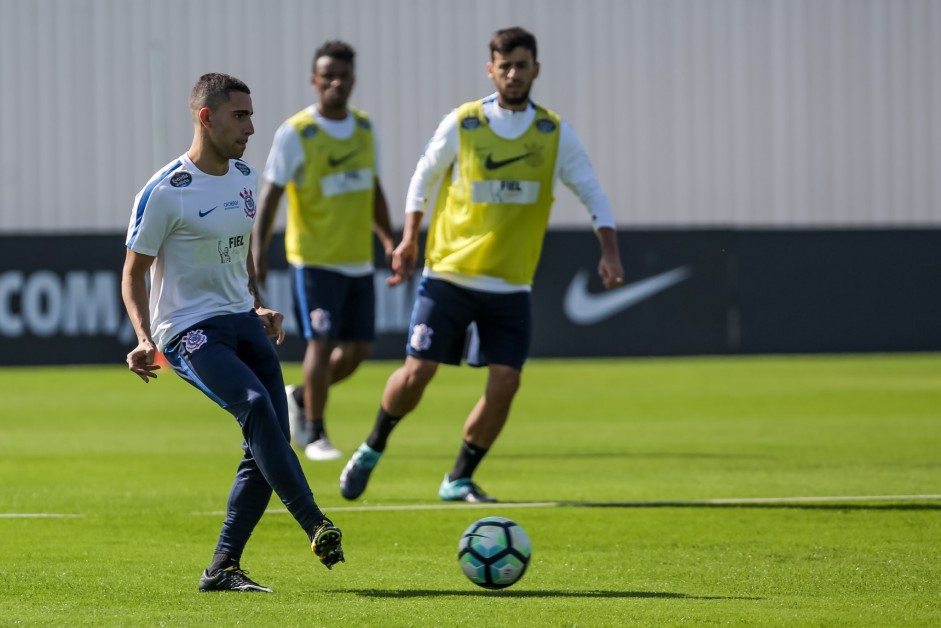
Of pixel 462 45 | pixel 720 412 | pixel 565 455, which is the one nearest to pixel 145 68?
pixel 462 45

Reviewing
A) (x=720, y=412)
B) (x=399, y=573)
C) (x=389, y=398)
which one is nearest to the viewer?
(x=399, y=573)

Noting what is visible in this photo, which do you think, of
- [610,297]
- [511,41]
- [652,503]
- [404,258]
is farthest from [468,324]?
[610,297]

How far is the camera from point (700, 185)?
1037 inches

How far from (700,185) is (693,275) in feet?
19.3

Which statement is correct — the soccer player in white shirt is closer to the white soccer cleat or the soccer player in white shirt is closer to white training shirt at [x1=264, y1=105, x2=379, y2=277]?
the white soccer cleat

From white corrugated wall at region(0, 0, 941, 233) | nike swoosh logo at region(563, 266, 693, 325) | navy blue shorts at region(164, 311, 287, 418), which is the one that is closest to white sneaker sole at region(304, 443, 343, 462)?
navy blue shorts at region(164, 311, 287, 418)

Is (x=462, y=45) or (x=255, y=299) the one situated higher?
(x=462, y=45)

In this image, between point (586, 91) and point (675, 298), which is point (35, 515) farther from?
point (586, 91)

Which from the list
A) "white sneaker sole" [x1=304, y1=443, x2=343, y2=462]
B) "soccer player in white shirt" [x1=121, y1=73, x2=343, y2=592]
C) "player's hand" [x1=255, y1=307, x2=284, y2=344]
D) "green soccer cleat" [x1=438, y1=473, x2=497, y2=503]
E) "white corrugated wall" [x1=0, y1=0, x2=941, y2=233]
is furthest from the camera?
"white corrugated wall" [x1=0, y1=0, x2=941, y2=233]

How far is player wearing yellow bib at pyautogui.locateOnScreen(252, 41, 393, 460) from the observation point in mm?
11031

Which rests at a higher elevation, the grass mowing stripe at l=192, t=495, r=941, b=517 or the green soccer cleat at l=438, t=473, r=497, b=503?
the green soccer cleat at l=438, t=473, r=497, b=503

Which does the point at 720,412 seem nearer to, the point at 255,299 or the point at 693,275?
the point at 693,275

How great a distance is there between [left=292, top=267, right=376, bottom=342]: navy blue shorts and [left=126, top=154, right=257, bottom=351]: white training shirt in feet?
15.4

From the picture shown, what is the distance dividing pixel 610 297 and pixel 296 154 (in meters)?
9.94
